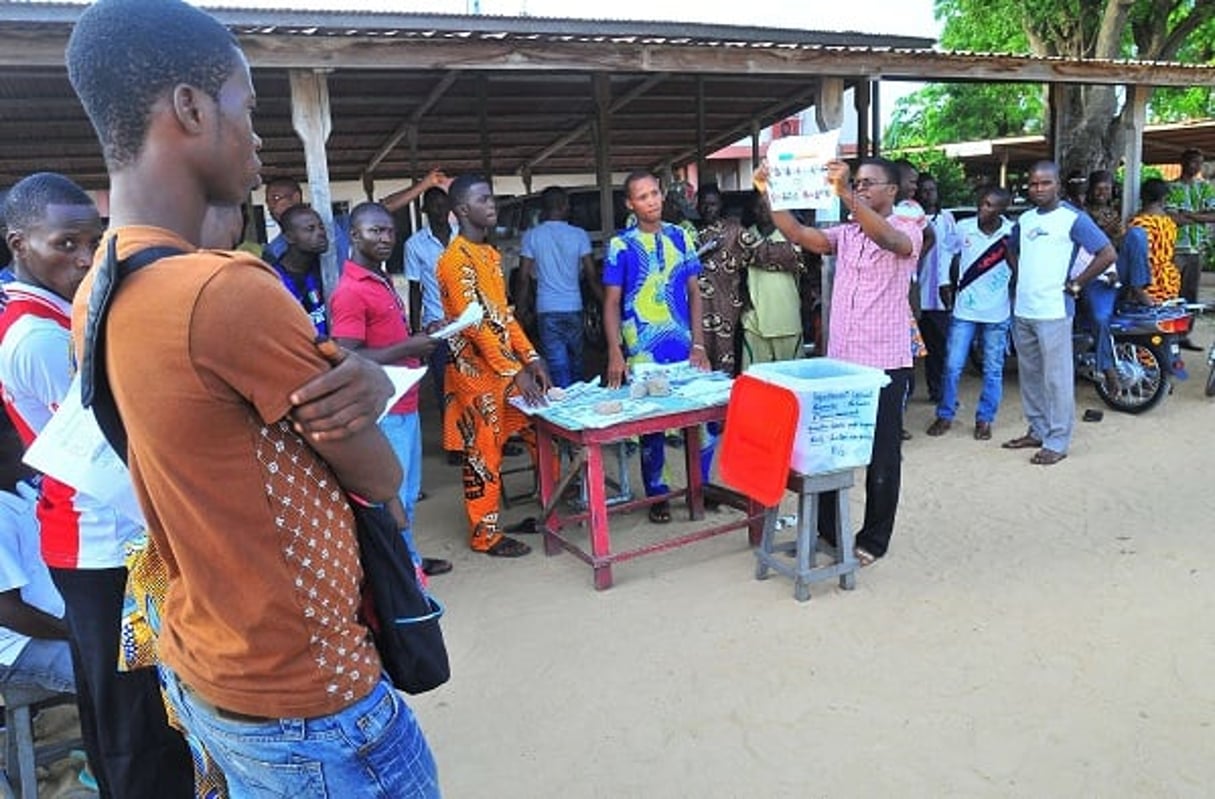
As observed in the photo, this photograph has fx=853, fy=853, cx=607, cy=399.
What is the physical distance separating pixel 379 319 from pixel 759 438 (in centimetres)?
170

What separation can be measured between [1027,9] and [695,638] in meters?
14.1

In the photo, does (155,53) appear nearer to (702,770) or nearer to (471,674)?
(702,770)

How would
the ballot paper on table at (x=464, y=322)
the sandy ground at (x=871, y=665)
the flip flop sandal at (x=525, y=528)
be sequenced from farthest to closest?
the flip flop sandal at (x=525, y=528)
the ballot paper on table at (x=464, y=322)
the sandy ground at (x=871, y=665)

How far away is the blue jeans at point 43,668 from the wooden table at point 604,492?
6.62 feet

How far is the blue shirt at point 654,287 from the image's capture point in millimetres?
4488

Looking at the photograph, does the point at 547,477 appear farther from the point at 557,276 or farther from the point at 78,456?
the point at 78,456

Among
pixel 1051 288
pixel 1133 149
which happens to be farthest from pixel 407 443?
pixel 1133 149

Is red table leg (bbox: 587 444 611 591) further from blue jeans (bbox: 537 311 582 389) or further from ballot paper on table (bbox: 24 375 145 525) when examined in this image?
ballot paper on table (bbox: 24 375 145 525)

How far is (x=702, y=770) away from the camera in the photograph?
266 cm

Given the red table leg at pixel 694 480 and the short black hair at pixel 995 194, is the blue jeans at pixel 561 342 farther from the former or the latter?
the short black hair at pixel 995 194

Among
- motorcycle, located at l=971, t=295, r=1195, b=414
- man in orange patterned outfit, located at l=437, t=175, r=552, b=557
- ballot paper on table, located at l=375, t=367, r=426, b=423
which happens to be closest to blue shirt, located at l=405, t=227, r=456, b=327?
man in orange patterned outfit, located at l=437, t=175, r=552, b=557

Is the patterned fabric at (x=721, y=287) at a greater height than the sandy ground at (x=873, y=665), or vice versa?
the patterned fabric at (x=721, y=287)

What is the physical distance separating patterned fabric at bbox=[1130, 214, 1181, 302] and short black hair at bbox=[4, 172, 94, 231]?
23.7 feet

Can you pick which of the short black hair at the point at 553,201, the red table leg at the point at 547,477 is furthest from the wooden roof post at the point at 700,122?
the red table leg at the point at 547,477
